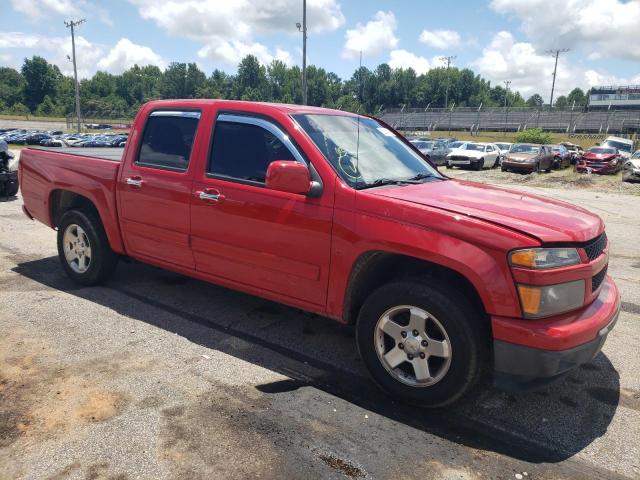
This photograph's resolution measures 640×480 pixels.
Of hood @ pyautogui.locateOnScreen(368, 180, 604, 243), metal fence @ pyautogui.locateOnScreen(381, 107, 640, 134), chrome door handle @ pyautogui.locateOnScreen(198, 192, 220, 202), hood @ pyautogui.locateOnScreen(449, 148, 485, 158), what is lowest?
hood @ pyautogui.locateOnScreen(449, 148, 485, 158)

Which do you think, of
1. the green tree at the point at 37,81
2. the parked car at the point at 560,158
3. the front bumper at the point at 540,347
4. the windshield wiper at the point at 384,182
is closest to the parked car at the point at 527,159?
the parked car at the point at 560,158

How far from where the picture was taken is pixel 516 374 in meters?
2.86

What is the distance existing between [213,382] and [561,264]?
2304 millimetres

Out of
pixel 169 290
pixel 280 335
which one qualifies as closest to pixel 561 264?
pixel 280 335

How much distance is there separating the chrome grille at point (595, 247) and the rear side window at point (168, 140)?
3006 millimetres

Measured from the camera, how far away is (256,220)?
371cm

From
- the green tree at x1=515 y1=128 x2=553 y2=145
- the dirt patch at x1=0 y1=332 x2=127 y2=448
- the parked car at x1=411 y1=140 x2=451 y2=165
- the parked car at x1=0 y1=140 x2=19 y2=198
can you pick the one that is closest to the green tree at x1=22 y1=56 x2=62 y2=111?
the green tree at x1=515 y1=128 x2=553 y2=145

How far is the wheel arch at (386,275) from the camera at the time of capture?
3.15 m

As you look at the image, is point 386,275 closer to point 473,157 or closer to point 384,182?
point 384,182

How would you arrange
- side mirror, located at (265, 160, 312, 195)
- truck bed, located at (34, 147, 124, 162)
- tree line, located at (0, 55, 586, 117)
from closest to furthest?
side mirror, located at (265, 160, 312, 195)
truck bed, located at (34, 147, 124, 162)
tree line, located at (0, 55, 586, 117)

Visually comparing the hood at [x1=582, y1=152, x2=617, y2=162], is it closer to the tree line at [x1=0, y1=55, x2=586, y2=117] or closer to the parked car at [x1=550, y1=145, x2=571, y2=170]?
the parked car at [x1=550, y1=145, x2=571, y2=170]

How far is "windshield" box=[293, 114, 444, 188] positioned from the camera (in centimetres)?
361

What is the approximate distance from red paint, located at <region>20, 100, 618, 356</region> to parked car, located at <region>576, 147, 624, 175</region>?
78.8 ft

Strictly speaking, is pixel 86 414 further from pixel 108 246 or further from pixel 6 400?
pixel 108 246
